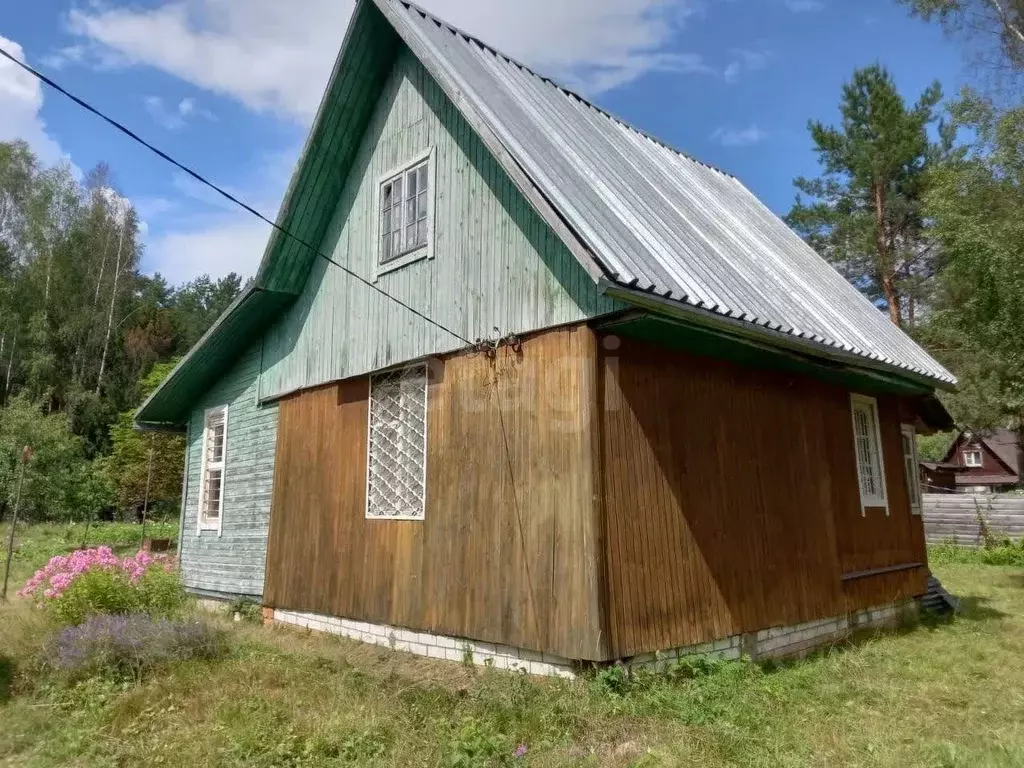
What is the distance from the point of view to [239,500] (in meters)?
11.1

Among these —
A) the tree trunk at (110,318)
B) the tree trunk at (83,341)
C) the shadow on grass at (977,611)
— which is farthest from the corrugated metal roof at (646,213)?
the tree trunk at (83,341)

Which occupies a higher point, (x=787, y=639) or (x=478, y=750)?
(x=787, y=639)

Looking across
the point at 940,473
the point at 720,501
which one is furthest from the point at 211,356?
the point at 940,473

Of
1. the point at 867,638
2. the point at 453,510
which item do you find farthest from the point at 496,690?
the point at 867,638

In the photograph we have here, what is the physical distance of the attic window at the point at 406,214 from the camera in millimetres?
8180

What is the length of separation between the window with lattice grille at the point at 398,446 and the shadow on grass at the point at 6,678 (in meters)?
3.50

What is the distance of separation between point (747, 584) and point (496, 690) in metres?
2.79

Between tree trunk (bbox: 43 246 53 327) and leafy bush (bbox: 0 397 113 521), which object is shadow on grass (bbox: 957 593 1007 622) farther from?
tree trunk (bbox: 43 246 53 327)

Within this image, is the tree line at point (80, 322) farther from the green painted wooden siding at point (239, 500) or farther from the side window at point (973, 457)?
the side window at point (973, 457)

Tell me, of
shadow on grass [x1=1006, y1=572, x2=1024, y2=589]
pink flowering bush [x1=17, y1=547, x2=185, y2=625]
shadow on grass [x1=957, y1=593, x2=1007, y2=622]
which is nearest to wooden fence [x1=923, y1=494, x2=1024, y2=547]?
shadow on grass [x1=1006, y1=572, x2=1024, y2=589]

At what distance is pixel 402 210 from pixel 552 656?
5.23 m

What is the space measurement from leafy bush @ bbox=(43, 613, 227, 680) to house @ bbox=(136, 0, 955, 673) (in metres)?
1.91

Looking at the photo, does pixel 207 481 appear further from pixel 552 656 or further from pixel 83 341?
pixel 83 341

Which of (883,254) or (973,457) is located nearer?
(883,254)
